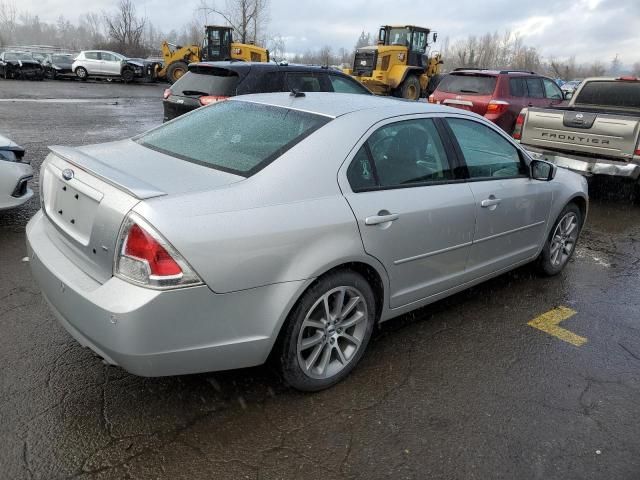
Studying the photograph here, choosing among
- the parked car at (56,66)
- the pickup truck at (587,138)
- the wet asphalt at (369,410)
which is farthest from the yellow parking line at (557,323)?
the parked car at (56,66)

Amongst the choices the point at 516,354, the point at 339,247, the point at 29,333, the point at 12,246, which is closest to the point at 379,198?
the point at 339,247

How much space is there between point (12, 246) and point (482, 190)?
3.99m

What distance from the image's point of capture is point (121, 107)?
1720 centimetres

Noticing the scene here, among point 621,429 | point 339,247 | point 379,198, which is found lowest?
point 621,429

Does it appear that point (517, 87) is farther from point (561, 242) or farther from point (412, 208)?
point (412, 208)

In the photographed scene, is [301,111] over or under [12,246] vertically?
over

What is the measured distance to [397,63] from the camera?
20031mm

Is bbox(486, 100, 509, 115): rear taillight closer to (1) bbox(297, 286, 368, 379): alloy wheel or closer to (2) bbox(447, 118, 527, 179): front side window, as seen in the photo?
(2) bbox(447, 118, 527, 179): front side window

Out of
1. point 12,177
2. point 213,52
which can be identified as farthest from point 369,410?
point 213,52

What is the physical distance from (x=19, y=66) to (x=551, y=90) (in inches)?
1026

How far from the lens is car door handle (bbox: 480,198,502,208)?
3.58m

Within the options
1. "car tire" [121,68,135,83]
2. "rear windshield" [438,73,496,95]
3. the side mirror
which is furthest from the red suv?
"car tire" [121,68,135,83]

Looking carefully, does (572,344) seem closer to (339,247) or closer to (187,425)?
(339,247)

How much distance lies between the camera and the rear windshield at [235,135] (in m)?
2.83
